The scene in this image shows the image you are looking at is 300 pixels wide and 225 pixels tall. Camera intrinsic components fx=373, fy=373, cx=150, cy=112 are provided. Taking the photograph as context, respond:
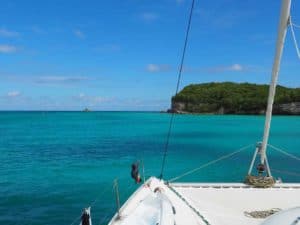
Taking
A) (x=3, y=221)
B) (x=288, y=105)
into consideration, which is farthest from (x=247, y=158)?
(x=288, y=105)

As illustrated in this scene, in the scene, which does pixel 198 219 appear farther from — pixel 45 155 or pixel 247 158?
pixel 45 155

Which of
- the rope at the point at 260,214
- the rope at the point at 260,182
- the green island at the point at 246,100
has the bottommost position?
the rope at the point at 260,214

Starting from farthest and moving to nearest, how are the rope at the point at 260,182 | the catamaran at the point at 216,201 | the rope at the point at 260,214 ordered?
1. the rope at the point at 260,182
2. the rope at the point at 260,214
3. the catamaran at the point at 216,201

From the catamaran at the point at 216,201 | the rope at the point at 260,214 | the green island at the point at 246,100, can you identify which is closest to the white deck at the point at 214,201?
the catamaran at the point at 216,201

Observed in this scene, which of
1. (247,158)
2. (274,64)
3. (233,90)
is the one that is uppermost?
(233,90)

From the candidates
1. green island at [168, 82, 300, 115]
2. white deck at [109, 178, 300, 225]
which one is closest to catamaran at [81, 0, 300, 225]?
white deck at [109, 178, 300, 225]

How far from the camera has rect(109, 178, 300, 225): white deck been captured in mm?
7781

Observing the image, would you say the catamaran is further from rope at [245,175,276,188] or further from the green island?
the green island

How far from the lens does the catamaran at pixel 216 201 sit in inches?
293

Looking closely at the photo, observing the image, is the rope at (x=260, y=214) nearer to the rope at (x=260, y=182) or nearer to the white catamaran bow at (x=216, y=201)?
the white catamaran bow at (x=216, y=201)

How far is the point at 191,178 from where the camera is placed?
24.5m

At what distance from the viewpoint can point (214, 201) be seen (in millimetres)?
9492

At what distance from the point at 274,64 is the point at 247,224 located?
15.9 ft

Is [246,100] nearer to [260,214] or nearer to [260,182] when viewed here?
[260,182]
